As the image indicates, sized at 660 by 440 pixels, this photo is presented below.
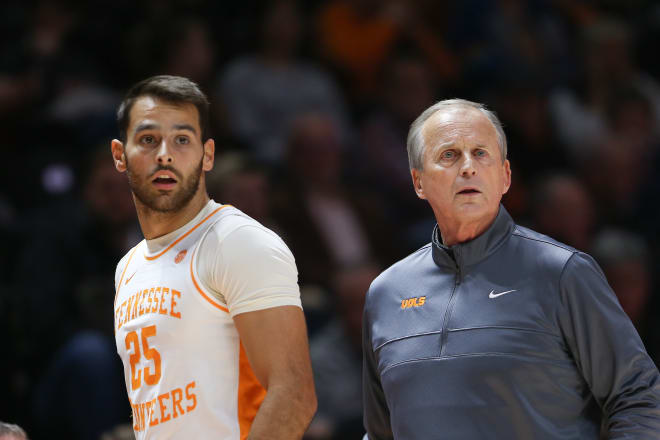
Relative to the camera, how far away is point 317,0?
25.7 feet

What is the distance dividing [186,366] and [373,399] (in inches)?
24.2

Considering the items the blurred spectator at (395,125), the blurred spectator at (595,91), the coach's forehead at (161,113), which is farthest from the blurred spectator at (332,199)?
the coach's forehead at (161,113)

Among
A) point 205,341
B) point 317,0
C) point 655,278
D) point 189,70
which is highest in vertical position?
point 317,0

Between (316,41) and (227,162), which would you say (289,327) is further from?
(316,41)

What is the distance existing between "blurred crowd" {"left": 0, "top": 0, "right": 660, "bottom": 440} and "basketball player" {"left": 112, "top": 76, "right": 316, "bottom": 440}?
1.27 meters

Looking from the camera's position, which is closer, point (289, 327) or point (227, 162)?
point (289, 327)

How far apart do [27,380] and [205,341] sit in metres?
2.65

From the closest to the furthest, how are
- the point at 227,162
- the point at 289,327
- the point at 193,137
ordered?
the point at 289,327 → the point at 193,137 → the point at 227,162

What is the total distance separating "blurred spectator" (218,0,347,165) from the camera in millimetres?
6898

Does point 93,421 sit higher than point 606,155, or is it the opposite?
point 606,155

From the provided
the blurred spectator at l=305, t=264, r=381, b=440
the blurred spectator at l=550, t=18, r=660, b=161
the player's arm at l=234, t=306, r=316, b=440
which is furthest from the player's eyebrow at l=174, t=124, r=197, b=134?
the blurred spectator at l=550, t=18, r=660, b=161

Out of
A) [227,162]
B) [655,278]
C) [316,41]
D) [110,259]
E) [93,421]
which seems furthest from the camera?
[316,41]

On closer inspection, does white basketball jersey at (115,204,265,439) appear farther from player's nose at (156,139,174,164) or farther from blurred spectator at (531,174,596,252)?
blurred spectator at (531,174,596,252)

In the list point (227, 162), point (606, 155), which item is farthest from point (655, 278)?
point (227, 162)
